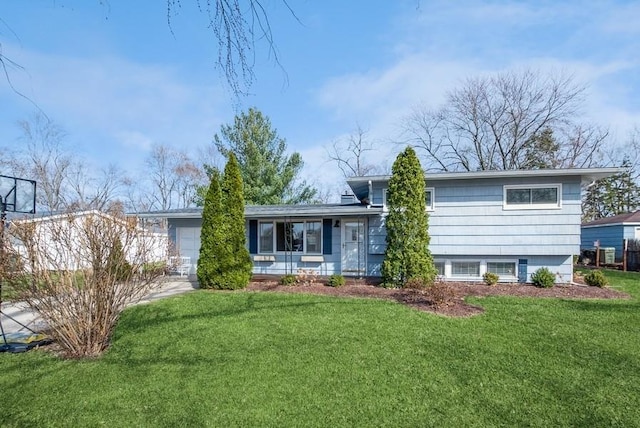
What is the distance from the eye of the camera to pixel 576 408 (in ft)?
10.9

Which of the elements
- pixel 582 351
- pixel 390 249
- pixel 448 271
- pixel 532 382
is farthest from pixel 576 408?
pixel 448 271

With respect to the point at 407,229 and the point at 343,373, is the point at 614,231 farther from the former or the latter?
the point at 343,373

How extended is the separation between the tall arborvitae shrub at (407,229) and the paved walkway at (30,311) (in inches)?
212

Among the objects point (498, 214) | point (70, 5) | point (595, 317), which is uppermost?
point (70, 5)

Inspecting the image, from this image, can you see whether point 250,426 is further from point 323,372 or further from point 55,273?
point 55,273

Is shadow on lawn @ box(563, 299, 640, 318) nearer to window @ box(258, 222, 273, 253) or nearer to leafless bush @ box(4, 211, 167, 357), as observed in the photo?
leafless bush @ box(4, 211, 167, 357)

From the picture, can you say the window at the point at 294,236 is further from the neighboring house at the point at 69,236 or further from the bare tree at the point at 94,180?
the bare tree at the point at 94,180

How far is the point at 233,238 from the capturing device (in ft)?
32.3

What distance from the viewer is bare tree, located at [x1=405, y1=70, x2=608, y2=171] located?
72.3 ft

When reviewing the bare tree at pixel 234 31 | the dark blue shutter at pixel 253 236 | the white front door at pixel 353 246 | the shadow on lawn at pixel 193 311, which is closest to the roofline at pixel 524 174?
the white front door at pixel 353 246

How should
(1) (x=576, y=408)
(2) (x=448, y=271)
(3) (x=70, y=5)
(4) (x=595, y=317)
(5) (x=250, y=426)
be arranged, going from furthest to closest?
(2) (x=448, y=271) < (4) (x=595, y=317) < (1) (x=576, y=408) < (5) (x=250, y=426) < (3) (x=70, y=5)

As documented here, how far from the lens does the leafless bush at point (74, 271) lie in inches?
174

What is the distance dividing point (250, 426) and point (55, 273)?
10.6ft

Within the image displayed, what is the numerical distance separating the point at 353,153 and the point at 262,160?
30.5 ft
